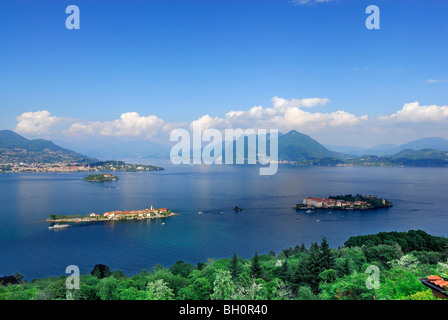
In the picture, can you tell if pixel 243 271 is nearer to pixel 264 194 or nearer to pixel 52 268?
pixel 52 268

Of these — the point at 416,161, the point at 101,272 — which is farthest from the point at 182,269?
the point at 416,161

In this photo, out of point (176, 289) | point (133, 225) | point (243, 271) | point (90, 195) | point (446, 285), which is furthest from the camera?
point (90, 195)

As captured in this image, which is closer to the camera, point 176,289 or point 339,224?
point 176,289

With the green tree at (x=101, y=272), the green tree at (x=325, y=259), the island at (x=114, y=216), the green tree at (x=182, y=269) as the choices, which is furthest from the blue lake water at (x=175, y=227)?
the green tree at (x=325, y=259)

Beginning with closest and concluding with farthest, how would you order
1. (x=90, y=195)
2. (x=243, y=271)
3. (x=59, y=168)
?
(x=243, y=271), (x=90, y=195), (x=59, y=168)

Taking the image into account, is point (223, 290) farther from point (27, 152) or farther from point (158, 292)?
point (27, 152)
